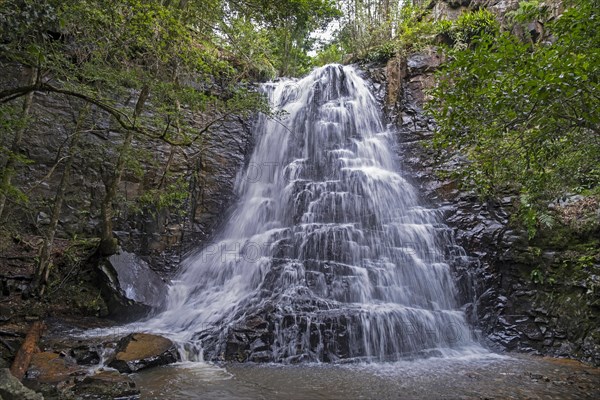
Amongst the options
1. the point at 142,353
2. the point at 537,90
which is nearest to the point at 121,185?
the point at 142,353

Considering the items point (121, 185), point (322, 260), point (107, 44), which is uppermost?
point (107, 44)

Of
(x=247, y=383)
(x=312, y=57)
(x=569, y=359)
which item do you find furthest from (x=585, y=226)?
(x=312, y=57)

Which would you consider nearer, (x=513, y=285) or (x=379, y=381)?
(x=379, y=381)

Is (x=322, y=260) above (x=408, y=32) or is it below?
below

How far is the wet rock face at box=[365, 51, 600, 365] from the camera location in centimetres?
748

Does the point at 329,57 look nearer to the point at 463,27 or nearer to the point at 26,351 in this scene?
the point at 463,27

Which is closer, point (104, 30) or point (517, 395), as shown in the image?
point (517, 395)

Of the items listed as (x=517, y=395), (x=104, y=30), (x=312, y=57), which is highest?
(x=312, y=57)

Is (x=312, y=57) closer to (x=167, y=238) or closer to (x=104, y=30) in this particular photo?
(x=167, y=238)

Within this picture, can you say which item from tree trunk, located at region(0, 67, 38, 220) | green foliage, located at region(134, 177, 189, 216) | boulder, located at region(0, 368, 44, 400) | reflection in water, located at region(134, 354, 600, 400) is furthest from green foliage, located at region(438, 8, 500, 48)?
boulder, located at region(0, 368, 44, 400)

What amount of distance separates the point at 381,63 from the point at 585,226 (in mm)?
11295

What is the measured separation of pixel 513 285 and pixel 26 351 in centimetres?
938

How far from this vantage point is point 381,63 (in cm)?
1712

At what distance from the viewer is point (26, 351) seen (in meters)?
5.57
